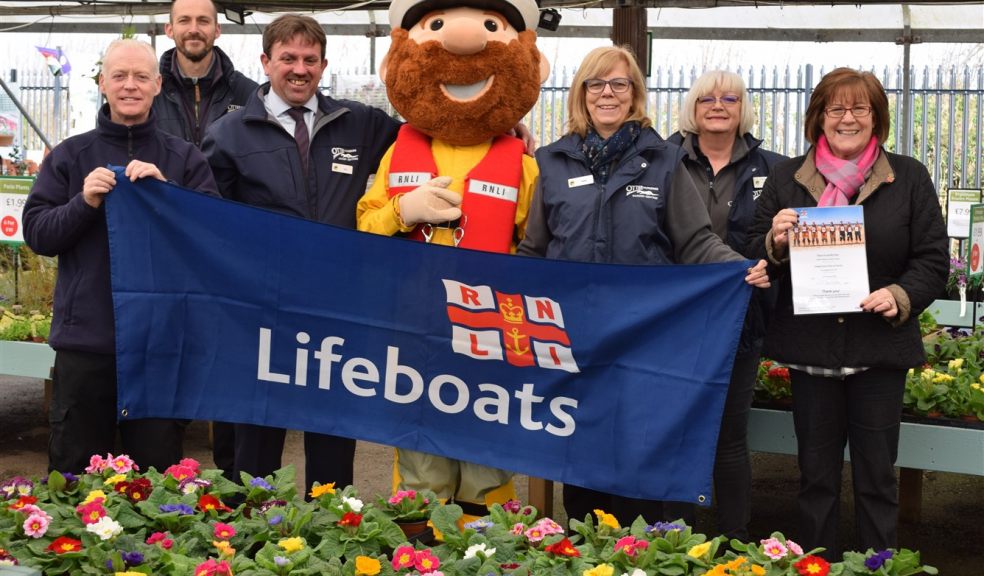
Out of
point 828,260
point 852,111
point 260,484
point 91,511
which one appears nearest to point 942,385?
point 828,260

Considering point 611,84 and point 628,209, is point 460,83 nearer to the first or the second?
point 611,84

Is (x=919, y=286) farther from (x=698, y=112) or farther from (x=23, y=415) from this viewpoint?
(x=23, y=415)

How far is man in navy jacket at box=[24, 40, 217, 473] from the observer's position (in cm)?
407

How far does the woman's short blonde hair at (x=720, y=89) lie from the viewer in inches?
178

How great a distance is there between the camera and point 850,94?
3.98m

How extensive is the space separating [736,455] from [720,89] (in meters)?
1.35

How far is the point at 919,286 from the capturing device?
3.88m

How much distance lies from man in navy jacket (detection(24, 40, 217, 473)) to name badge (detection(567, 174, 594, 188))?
137 cm

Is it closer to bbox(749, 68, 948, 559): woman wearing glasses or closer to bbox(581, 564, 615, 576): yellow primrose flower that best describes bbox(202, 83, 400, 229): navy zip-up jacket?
bbox(749, 68, 948, 559): woman wearing glasses

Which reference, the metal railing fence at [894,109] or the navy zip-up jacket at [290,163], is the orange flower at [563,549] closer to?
the navy zip-up jacket at [290,163]

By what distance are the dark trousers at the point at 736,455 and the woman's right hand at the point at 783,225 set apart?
1.79 feet

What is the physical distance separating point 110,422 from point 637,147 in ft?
6.63

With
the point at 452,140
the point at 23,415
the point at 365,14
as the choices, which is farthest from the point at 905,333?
the point at 365,14

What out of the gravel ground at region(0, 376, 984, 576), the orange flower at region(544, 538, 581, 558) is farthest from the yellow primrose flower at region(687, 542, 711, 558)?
the gravel ground at region(0, 376, 984, 576)
